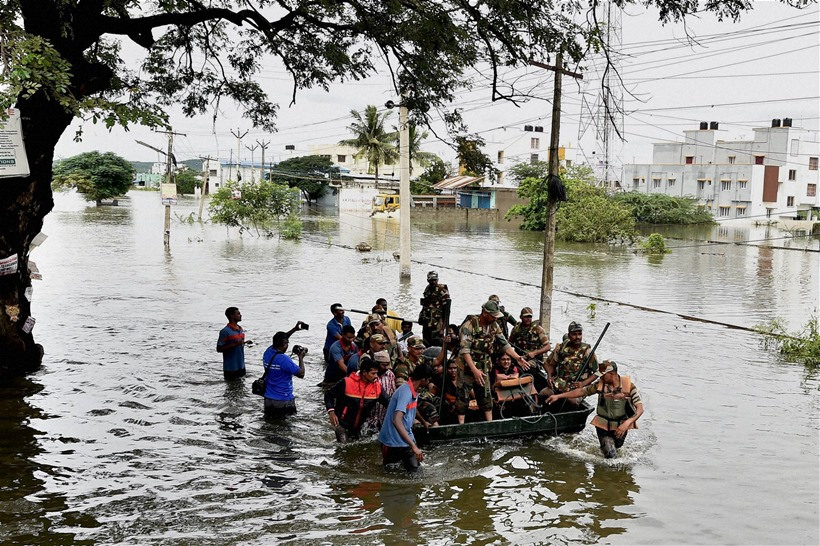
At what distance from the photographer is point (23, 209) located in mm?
11727

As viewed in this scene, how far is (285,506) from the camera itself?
796 centimetres

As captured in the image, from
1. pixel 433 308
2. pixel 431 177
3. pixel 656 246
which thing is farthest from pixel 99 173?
pixel 433 308

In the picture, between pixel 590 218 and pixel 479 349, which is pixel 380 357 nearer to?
pixel 479 349

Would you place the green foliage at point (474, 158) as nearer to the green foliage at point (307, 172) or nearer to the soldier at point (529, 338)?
the soldier at point (529, 338)

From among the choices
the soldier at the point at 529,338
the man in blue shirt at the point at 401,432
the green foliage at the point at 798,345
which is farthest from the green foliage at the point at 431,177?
the man in blue shirt at the point at 401,432

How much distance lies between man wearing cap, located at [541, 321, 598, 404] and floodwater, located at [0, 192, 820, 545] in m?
0.75

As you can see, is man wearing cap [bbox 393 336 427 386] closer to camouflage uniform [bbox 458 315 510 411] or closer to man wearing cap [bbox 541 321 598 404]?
camouflage uniform [bbox 458 315 510 411]

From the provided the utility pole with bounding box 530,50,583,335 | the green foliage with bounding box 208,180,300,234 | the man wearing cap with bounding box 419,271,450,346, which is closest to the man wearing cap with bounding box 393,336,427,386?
the man wearing cap with bounding box 419,271,450,346

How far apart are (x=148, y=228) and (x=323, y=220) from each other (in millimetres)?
17814

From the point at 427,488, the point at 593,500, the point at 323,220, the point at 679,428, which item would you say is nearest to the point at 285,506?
the point at 427,488

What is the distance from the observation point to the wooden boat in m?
9.68

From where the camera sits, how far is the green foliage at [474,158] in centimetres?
1222

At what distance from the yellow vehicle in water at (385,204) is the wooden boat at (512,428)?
214 feet

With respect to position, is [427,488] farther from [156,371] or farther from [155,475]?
[156,371]
